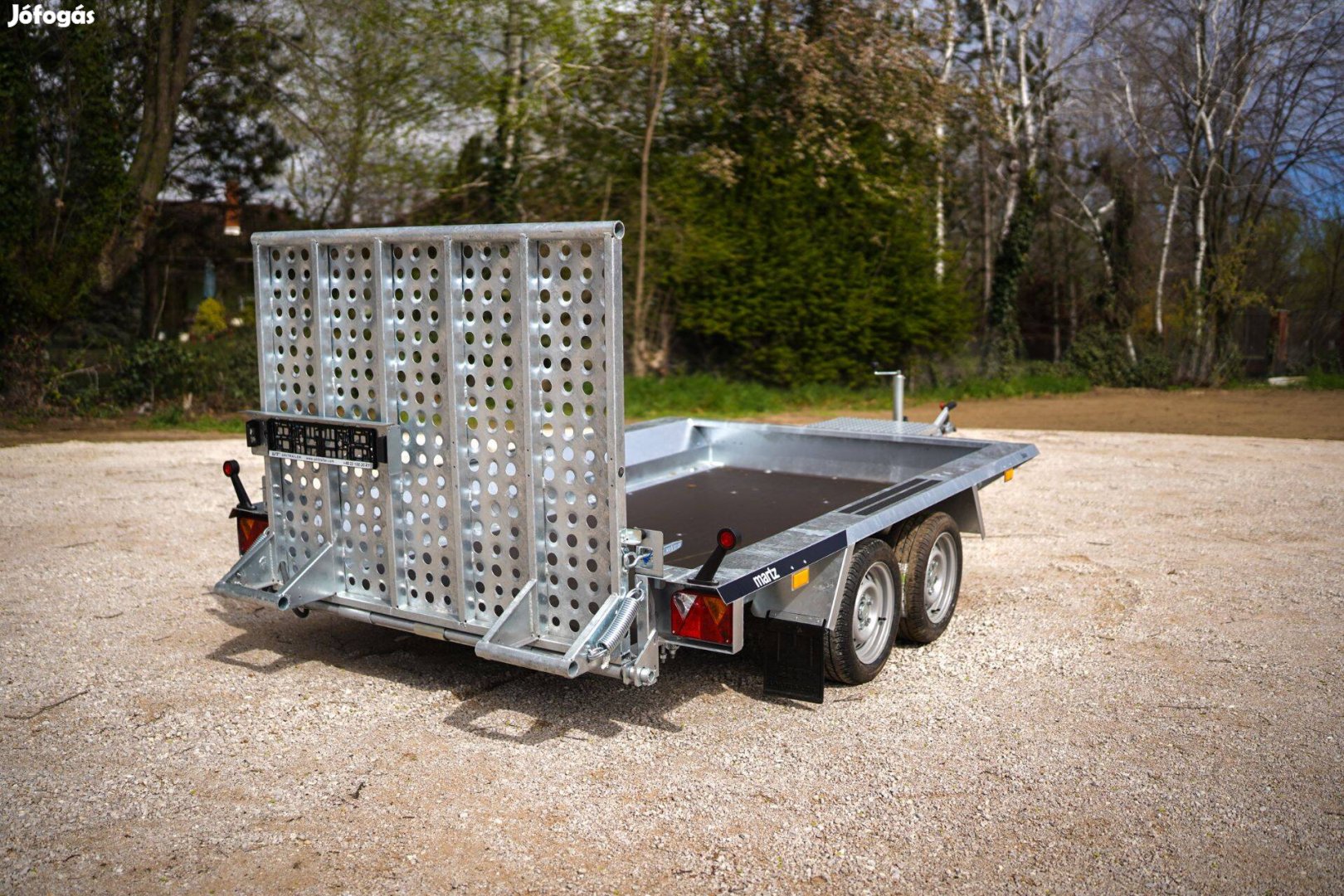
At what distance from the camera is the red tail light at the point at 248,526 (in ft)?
18.1

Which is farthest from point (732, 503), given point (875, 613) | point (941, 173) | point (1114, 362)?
point (1114, 362)

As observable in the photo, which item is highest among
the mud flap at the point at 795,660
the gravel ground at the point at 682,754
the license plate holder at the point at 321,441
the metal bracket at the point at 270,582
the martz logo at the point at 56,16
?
the martz logo at the point at 56,16

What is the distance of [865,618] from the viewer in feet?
17.4

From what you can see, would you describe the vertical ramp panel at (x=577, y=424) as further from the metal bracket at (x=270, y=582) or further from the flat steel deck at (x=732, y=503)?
the metal bracket at (x=270, y=582)

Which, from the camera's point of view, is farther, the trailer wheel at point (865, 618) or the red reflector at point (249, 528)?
the red reflector at point (249, 528)

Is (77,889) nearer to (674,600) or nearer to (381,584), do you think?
(381,584)

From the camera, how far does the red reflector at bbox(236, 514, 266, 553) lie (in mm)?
5520

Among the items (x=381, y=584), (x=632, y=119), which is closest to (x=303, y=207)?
(x=632, y=119)

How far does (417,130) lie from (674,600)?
16.5 metres

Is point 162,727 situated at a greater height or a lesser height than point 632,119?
lesser

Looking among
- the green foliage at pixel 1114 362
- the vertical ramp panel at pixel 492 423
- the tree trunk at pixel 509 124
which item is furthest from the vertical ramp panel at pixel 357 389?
the green foliage at pixel 1114 362

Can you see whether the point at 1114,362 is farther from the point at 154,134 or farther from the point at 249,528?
the point at 249,528

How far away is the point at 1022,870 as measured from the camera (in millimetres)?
3580

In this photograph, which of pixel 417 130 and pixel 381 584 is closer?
pixel 381 584
